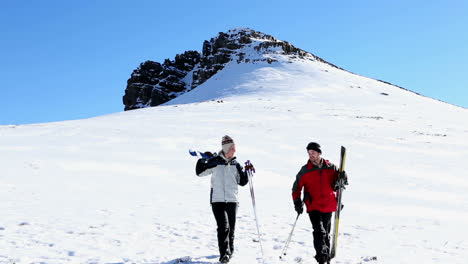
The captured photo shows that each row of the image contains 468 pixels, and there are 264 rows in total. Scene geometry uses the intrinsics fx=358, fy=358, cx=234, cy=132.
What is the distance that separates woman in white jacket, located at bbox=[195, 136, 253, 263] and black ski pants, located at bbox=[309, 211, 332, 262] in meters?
1.32

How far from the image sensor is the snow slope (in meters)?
7.02

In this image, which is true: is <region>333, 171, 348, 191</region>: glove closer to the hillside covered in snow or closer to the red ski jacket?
the red ski jacket

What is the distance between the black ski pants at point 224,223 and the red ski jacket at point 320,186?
126 cm

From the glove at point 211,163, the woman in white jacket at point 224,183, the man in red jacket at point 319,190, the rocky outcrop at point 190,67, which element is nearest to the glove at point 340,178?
the man in red jacket at point 319,190

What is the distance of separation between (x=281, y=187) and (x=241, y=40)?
3844 inches

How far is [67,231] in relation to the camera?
24.7 feet

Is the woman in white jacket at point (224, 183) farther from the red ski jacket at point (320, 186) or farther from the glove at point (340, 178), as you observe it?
the glove at point (340, 178)

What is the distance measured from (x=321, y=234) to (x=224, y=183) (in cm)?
174

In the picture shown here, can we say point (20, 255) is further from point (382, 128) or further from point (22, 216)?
point (382, 128)

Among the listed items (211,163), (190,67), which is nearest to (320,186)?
(211,163)

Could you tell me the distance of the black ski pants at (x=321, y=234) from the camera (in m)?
5.57

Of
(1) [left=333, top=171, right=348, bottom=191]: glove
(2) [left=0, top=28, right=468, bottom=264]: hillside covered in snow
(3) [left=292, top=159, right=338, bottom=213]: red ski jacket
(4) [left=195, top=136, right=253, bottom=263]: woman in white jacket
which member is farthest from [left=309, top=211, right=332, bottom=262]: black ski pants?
(4) [left=195, top=136, right=253, bottom=263]: woman in white jacket

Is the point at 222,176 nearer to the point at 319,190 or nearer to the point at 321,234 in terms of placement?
the point at 319,190

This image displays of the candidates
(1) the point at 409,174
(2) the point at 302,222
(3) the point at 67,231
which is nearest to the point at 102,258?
(3) the point at 67,231
